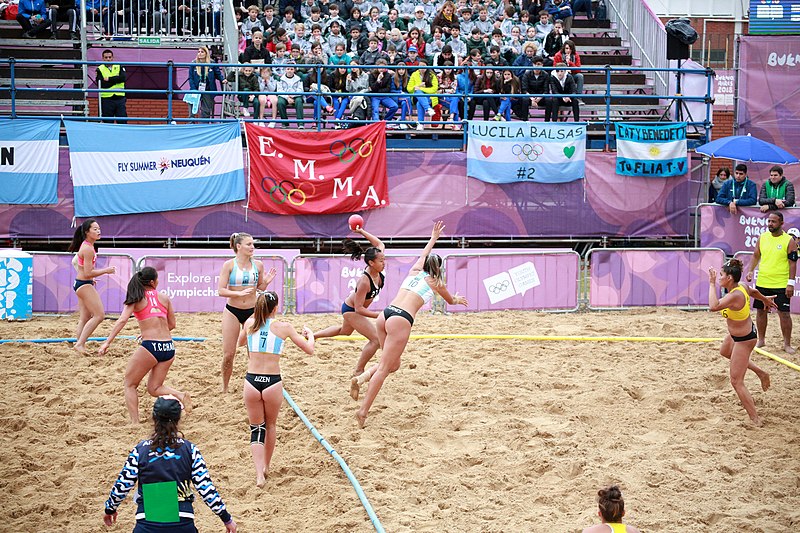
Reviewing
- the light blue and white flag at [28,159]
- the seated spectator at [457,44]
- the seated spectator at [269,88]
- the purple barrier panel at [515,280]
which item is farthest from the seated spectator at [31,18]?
the purple barrier panel at [515,280]

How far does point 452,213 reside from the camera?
59.4ft

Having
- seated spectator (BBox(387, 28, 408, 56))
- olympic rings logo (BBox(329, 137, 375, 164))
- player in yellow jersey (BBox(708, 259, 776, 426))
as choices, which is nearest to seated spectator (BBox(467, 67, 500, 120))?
seated spectator (BBox(387, 28, 408, 56))

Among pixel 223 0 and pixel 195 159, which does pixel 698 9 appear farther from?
pixel 195 159

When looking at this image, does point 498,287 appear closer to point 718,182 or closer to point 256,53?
point 718,182

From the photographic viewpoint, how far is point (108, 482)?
29.0ft

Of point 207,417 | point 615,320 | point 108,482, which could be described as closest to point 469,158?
point 615,320

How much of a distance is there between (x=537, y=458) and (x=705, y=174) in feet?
36.2

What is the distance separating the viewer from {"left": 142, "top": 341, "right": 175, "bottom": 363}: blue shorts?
31.4 feet

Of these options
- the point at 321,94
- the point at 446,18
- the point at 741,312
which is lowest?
the point at 741,312

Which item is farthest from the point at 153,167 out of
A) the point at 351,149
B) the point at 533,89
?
the point at 533,89

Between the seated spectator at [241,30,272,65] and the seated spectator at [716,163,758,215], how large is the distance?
877cm

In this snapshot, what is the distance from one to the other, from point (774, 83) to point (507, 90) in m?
4.90

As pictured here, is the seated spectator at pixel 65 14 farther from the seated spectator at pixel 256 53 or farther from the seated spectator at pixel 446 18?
the seated spectator at pixel 446 18

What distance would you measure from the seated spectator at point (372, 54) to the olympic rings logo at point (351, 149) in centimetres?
209
